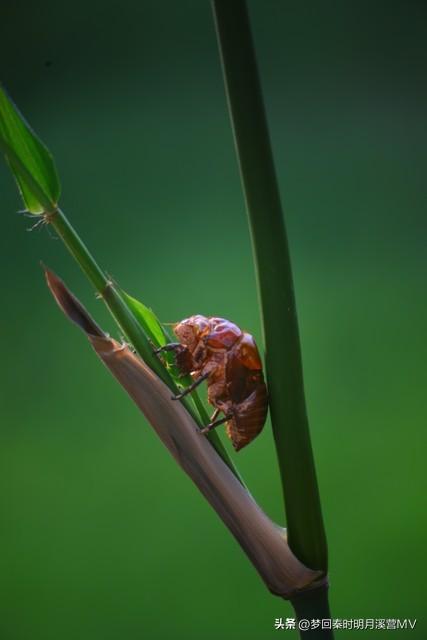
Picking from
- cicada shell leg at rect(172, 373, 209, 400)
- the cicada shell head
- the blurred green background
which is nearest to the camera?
cicada shell leg at rect(172, 373, 209, 400)

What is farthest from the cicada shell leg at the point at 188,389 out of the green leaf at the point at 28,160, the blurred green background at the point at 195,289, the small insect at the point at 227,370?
the blurred green background at the point at 195,289

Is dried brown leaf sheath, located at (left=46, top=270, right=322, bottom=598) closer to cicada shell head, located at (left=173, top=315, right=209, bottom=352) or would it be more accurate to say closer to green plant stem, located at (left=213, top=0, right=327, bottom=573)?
green plant stem, located at (left=213, top=0, right=327, bottom=573)

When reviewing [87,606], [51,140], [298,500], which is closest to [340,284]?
[51,140]

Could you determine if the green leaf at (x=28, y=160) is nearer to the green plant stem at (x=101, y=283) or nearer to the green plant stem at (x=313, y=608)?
the green plant stem at (x=101, y=283)

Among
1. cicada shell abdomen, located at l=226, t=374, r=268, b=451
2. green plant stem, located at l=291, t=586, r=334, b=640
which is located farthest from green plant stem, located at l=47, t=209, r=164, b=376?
green plant stem, located at l=291, t=586, r=334, b=640

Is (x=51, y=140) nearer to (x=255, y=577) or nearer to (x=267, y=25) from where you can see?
(x=267, y=25)

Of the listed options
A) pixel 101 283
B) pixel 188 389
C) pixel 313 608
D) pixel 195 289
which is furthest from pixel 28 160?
pixel 195 289
